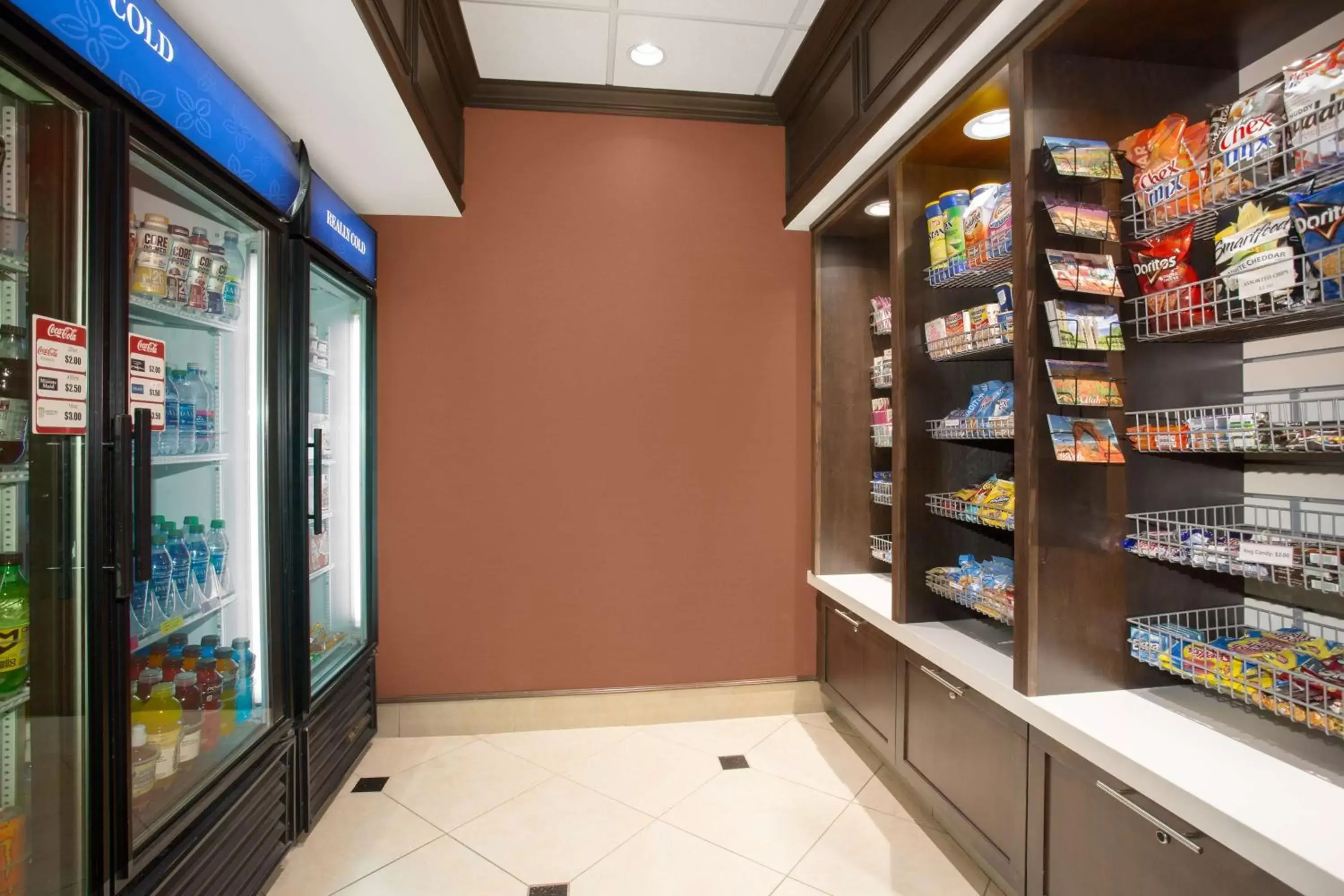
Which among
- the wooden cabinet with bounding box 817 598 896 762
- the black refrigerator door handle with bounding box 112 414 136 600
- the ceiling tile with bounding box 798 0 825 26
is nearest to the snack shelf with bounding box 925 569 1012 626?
the wooden cabinet with bounding box 817 598 896 762

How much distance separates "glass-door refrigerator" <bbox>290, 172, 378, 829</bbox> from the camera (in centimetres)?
227

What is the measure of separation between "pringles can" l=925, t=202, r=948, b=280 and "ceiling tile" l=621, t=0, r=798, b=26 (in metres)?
1.01

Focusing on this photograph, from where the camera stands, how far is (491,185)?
10.4 feet

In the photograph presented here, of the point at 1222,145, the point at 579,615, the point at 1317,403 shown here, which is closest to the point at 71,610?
the point at 579,615

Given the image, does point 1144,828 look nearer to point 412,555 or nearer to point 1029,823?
point 1029,823

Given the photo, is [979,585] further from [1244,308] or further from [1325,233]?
[1325,233]

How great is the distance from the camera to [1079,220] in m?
1.72

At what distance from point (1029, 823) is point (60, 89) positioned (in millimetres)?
2837

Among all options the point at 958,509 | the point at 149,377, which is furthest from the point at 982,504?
the point at 149,377

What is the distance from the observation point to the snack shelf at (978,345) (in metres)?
2.06

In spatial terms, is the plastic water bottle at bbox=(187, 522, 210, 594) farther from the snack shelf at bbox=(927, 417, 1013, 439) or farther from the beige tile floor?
the snack shelf at bbox=(927, 417, 1013, 439)

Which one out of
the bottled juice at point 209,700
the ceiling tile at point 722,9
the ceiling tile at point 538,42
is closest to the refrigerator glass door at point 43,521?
the bottled juice at point 209,700

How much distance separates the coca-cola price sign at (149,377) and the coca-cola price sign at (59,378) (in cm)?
13

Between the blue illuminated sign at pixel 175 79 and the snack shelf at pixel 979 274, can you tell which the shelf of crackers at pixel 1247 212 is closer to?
the snack shelf at pixel 979 274
